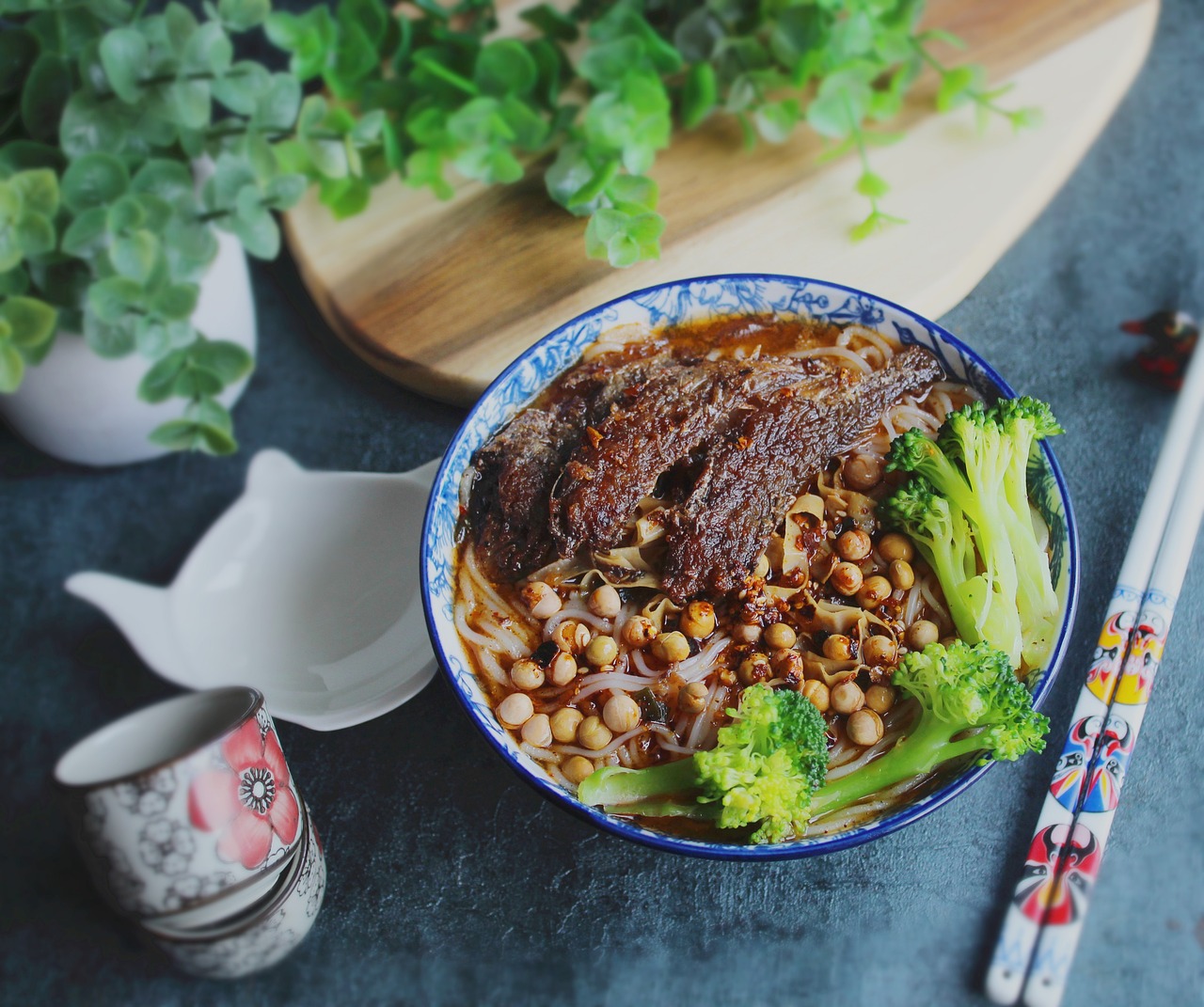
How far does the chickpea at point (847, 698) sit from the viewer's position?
267 cm

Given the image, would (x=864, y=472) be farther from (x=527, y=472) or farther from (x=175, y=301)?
(x=175, y=301)

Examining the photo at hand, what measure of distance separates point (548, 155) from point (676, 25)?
62 cm

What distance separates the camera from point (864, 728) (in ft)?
8.68

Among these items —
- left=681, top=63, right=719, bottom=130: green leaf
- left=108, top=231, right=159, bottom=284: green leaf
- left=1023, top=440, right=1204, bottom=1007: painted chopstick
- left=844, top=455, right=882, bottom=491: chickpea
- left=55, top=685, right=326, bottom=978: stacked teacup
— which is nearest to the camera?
left=55, top=685, right=326, bottom=978: stacked teacup

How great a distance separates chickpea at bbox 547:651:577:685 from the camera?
109 inches

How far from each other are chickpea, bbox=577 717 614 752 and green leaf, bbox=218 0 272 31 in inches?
78.5

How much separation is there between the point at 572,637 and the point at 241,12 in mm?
1829

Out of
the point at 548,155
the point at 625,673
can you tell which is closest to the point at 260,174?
the point at 548,155

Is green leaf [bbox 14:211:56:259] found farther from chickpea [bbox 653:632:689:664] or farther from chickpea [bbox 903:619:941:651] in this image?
chickpea [bbox 903:619:941:651]

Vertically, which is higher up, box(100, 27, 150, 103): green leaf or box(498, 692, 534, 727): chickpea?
box(100, 27, 150, 103): green leaf

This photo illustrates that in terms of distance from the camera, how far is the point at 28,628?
333cm

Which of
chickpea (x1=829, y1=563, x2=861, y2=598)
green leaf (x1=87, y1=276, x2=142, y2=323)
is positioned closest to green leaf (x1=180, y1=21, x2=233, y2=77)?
green leaf (x1=87, y1=276, x2=142, y2=323)

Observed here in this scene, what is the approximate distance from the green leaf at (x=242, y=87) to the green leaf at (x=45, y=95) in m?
0.36

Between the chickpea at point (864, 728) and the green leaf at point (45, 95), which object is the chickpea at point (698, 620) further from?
the green leaf at point (45, 95)
